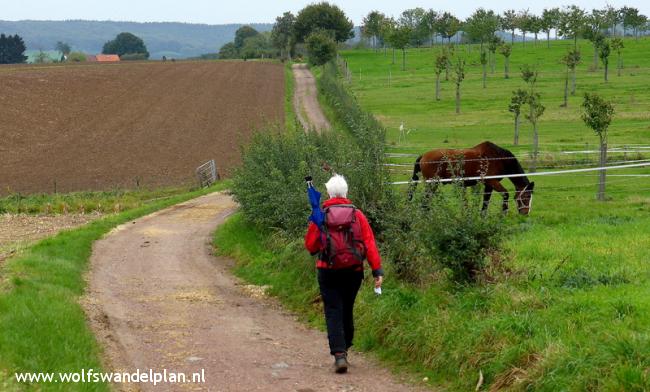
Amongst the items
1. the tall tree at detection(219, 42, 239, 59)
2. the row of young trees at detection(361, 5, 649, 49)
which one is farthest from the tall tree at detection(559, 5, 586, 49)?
the tall tree at detection(219, 42, 239, 59)

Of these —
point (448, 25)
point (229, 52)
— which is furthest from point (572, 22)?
point (229, 52)

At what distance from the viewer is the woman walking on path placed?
8.05 m

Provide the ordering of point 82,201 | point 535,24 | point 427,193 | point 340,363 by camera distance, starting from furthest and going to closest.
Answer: point 535,24 < point 82,201 < point 427,193 < point 340,363

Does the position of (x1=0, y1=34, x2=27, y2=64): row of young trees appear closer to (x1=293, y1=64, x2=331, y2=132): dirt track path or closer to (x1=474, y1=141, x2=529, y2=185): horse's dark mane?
(x1=293, y1=64, x2=331, y2=132): dirt track path

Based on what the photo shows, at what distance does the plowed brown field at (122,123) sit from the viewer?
3698 centimetres

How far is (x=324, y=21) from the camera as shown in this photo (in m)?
112

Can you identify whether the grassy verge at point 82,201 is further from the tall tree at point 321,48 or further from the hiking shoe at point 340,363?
the tall tree at point 321,48

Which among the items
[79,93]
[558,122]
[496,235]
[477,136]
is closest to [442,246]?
[496,235]

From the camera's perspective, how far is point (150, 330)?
10.2 meters

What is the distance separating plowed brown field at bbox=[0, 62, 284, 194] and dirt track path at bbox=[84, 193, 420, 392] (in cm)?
728

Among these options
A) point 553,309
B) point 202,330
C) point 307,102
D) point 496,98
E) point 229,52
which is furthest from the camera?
point 229,52

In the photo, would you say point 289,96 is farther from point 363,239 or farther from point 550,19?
A: point 363,239

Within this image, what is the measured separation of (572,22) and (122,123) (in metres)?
44.3

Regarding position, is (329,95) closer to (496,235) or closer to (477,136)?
(477,136)
